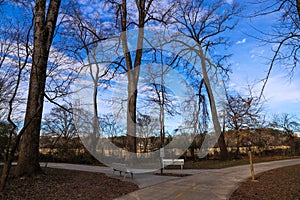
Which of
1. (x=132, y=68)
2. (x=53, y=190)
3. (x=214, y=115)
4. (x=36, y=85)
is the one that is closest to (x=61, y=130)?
(x=132, y=68)

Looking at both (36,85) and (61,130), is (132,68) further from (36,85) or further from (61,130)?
(61,130)

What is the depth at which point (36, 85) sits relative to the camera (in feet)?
21.0

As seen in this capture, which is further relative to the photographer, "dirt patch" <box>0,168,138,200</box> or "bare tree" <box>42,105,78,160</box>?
"bare tree" <box>42,105,78,160</box>

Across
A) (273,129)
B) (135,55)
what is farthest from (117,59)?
(273,129)

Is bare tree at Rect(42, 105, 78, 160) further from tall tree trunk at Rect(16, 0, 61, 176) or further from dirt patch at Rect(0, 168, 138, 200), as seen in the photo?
dirt patch at Rect(0, 168, 138, 200)

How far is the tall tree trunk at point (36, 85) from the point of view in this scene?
601 cm

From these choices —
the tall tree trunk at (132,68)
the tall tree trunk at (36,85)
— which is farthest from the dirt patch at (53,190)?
the tall tree trunk at (132,68)

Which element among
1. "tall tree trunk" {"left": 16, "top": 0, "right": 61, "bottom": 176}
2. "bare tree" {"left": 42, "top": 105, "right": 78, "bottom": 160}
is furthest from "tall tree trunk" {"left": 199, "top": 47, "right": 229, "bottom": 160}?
"tall tree trunk" {"left": 16, "top": 0, "right": 61, "bottom": 176}

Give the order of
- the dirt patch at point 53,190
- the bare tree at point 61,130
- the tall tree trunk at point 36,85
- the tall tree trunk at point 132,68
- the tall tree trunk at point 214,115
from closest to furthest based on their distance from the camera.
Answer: the dirt patch at point 53,190 < the tall tree trunk at point 36,85 < the tall tree trunk at point 132,68 < the tall tree trunk at point 214,115 < the bare tree at point 61,130

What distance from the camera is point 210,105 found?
53.9 ft

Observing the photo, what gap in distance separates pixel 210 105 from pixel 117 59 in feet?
26.0

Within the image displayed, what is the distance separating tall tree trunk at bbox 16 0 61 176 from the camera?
601 cm

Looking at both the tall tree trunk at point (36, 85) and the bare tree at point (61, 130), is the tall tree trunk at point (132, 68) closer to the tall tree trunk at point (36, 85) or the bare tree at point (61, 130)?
the tall tree trunk at point (36, 85)

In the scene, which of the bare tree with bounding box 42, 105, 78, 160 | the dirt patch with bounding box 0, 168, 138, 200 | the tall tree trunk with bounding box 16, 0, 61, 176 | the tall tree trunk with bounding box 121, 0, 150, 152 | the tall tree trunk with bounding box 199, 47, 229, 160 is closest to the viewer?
the dirt patch with bounding box 0, 168, 138, 200
